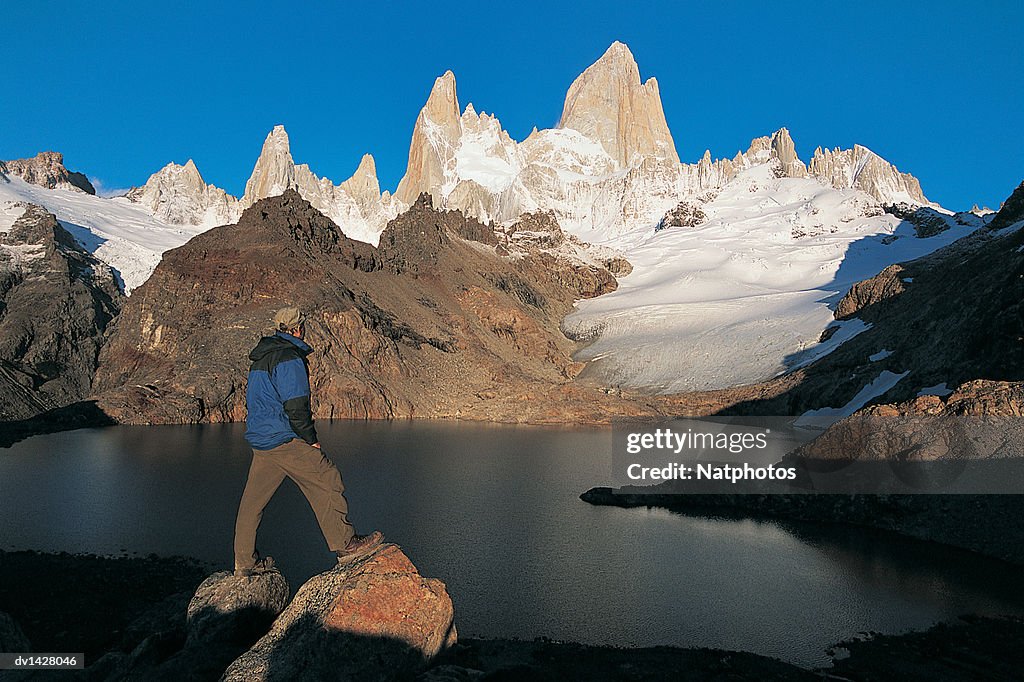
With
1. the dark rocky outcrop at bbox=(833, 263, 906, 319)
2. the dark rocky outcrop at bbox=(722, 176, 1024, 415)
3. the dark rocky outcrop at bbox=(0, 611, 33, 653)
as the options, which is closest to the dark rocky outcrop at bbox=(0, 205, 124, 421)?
the dark rocky outcrop at bbox=(0, 611, 33, 653)

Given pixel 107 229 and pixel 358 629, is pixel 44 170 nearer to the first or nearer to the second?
pixel 107 229

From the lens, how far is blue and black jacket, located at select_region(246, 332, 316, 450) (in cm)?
816

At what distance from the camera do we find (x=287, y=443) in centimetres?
833

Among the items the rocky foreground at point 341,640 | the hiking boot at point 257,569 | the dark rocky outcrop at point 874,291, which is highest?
the dark rocky outcrop at point 874,291

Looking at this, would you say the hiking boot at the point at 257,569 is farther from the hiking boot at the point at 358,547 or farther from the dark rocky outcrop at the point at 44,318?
the dark rocky outcrop at the point at 44,318

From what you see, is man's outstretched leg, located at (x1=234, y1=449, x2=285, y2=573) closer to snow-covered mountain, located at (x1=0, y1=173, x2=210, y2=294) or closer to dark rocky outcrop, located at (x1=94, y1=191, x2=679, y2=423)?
dark rocky outcrop, located at (x1=94, y1=191, x2=679, y2=423)

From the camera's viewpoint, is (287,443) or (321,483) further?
(321,483)

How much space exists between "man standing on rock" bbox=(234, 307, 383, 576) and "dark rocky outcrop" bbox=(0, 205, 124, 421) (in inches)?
2741

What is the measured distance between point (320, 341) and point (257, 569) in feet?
242

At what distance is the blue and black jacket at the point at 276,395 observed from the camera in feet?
26.8

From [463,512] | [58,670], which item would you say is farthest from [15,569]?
[463,512]

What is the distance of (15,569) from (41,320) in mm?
80689

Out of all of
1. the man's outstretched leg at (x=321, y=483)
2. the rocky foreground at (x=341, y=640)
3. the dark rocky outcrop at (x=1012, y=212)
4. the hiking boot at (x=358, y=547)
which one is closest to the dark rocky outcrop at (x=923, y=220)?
the dark rocky outcrop at (x=1012, y=212)

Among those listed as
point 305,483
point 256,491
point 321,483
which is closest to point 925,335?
point 321,483
